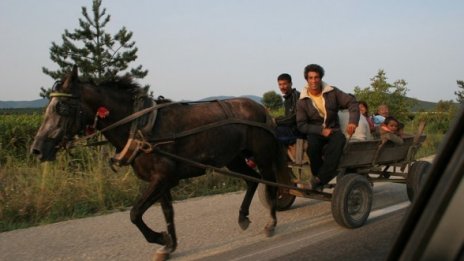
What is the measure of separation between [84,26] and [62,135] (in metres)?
39.1

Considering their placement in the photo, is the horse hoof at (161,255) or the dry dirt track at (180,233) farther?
the dry dirt track at (180,233)

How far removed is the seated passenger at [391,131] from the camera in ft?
22.8

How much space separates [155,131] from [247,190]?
1.80 meters

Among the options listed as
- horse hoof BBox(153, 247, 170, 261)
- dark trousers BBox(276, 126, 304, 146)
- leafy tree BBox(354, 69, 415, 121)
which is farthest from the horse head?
leafy tree BBox(354, 69, 415, 121)

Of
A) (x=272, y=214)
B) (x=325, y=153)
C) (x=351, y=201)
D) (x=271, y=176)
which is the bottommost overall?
(x=272, y=214)

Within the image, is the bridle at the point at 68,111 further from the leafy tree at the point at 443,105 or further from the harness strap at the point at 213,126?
the leafy tree at the point at 443,105

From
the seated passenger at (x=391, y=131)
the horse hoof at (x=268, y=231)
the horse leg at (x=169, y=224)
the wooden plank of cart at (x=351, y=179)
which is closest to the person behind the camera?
the horse leg at (x=169, y=224)

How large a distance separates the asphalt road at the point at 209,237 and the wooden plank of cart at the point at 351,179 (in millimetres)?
205

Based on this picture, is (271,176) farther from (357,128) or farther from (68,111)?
(68,111)

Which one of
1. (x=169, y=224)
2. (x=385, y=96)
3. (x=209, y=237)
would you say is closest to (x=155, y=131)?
(x=169, y=224)

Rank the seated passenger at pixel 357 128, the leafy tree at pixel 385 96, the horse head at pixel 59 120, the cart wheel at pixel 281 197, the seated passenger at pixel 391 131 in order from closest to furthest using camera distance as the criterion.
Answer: the horse head at pixel 59 120 < the cart wheel at pixel 281 197 < the seated passenger at pixel 357 128 < the seated passenger at pixel 391 131 < the leafy tree at pixel 385 96

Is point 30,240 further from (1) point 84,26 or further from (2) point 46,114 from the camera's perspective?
(1) point 84,26

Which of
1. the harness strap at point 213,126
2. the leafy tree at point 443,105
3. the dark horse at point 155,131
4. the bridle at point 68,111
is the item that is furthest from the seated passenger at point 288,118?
the leafy tree at point 443,105

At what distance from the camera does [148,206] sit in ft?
15.4
